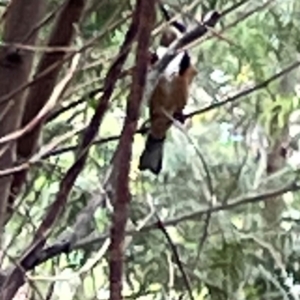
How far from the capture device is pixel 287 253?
5.45 feet

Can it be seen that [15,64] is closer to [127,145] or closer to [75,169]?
[75,169]

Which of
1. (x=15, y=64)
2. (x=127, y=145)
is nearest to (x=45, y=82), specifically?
(x=15, y=64)

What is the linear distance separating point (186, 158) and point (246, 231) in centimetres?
20

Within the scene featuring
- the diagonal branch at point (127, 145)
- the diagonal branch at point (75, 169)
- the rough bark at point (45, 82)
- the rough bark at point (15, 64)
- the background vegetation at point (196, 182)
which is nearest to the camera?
the diagonal branch at point (127, 145)

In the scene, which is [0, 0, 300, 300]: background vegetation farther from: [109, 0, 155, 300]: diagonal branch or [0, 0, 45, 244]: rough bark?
[109, 0, 155, 300]: diagonal branch

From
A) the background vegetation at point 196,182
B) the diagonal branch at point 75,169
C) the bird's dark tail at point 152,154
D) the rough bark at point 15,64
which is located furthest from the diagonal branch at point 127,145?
the bird's dark tail at point 152,154

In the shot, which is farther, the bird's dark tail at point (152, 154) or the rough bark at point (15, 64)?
the bird's dark tail at point (152, 154)

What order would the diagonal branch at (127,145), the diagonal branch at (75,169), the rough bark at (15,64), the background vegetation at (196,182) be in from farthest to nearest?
the background vegetation at (196,182) < the rough bark at (15,64) < the diagonal branch at (75,169) < the diagonal branch at (127,145)

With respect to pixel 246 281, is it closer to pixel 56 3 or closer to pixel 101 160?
pixel 101 160

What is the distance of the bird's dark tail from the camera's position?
124cm

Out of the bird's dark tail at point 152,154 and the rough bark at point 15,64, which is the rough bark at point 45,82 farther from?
the bird's dark tail at point 152,154

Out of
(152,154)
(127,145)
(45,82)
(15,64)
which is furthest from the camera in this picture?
(152,154)

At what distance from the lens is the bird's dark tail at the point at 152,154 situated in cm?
124

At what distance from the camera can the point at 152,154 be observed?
49.9 inches
